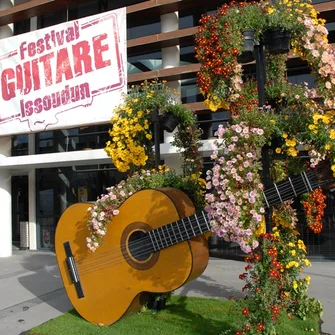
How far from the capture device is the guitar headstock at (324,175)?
12.6 ft

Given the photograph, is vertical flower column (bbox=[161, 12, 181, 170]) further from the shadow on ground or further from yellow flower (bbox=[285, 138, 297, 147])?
yellow flower (bbox=[285, 138, 297, 147])

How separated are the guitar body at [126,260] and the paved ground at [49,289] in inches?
36.8

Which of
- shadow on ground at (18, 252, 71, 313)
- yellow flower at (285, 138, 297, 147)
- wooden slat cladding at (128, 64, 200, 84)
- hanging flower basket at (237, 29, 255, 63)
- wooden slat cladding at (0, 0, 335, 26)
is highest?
wooden slat cladding at (0, 0, 335, 26)

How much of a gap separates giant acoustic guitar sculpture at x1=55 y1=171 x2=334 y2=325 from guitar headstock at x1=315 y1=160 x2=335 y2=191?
1.04ft

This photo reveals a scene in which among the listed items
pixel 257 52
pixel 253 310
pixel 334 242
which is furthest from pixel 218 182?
pixel 334 242

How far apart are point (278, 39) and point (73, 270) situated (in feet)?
11.9

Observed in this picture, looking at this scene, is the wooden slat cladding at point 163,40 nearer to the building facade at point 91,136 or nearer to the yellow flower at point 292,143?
the building facade at point 91,136

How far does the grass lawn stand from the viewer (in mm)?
4855

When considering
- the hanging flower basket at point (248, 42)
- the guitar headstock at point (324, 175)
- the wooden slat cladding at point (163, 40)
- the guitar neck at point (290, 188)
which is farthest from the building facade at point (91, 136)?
the guitar headstock at point (324, 175)

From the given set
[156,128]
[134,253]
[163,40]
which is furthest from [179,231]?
[163,40]

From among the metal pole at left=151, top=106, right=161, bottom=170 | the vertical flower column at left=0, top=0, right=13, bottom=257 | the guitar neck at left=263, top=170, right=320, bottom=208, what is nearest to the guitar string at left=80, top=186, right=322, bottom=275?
the guitar neck at left=263, top=170, right=320, bottom=208

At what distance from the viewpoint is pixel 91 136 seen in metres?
12.2

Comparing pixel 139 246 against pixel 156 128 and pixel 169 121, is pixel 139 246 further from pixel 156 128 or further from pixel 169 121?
pixel 169 121

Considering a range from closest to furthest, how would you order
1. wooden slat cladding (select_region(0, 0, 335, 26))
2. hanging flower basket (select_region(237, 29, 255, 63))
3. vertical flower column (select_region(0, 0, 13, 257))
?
1. hanging flower basket (select_region(237, 29, 255, 63))
2. wooden slat cladding (select_region(0, 0, 335, 26))
3. vertical flower column (select_region(0, 0, 13, 257))
